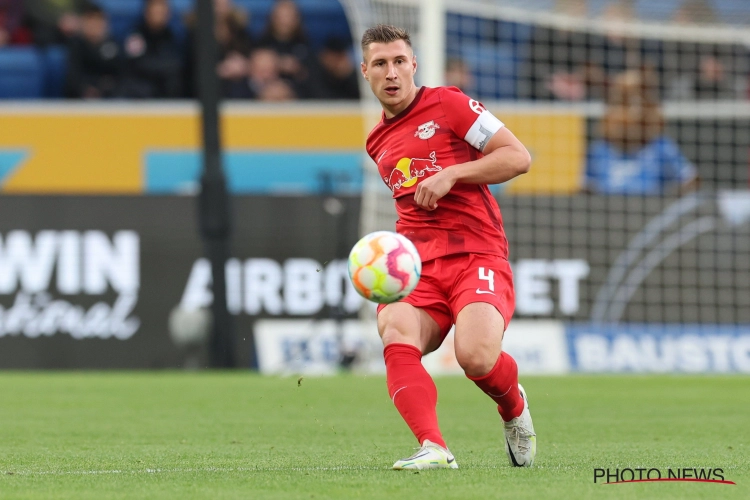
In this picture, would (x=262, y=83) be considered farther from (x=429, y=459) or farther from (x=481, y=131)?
(x=429, y=459)

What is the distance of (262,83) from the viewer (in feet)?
56.5

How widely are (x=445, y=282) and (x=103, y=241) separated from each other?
8335 millimetres

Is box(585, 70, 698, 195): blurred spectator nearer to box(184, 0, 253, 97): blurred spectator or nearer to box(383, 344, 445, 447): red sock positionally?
box(184, 0, 253, 97): blurred spectator

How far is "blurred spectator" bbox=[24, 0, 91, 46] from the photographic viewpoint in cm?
1795

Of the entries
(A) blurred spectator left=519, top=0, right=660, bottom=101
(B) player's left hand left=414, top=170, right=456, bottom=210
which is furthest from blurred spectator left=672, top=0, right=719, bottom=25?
(B) player's left hand left=414, top=170, right=456, bottom=210

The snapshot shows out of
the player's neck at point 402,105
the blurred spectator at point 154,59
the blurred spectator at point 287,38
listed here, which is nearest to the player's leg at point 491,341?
the player's neck at point 402,105

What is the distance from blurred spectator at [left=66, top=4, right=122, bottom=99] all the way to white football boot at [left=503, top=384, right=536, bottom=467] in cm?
1212

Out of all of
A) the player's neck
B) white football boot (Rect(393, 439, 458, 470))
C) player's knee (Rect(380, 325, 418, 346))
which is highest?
the player's neck

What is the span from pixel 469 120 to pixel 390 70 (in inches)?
16.5

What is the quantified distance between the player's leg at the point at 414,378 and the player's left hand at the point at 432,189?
0.49 metres

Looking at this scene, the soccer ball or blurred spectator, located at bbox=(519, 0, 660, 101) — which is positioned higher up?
blurred spectator, located at bbox=(519, 0, 660, 101)

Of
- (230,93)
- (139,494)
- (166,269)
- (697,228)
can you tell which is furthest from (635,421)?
(230,93)

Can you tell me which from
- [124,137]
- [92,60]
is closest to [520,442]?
[124,137]

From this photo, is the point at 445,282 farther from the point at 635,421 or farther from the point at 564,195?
Result: the point at 564,195
